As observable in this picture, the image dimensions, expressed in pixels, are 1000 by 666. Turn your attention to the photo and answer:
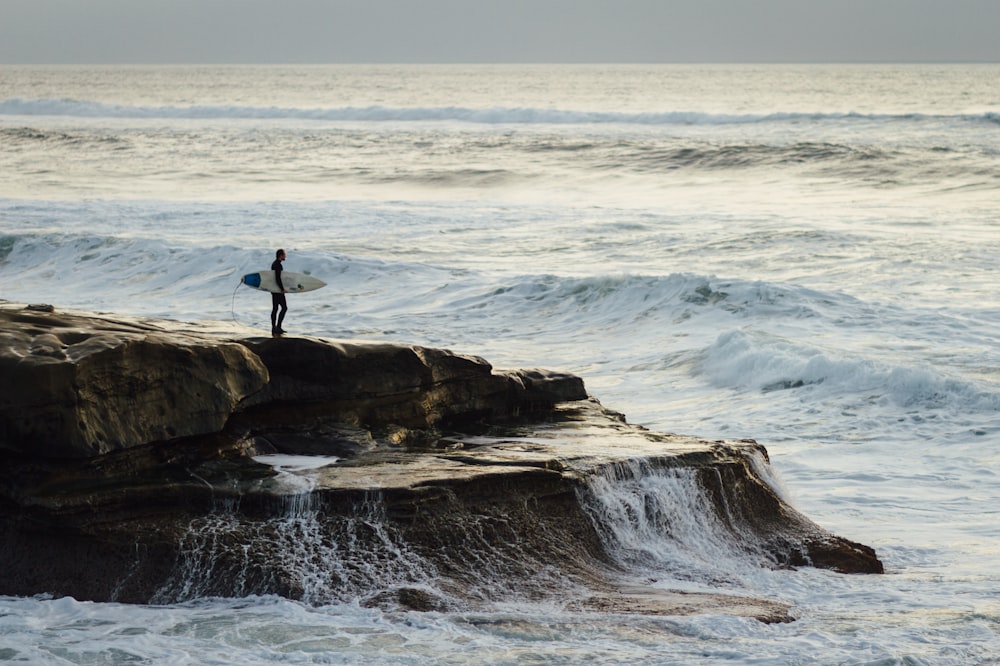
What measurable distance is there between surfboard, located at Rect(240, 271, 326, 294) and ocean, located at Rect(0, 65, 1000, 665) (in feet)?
10.3

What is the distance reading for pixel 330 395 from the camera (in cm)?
981

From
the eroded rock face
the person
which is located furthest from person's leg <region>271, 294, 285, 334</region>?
the eroded rock face

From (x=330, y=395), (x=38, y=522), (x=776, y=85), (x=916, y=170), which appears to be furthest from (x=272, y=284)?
(x=776, y=85)

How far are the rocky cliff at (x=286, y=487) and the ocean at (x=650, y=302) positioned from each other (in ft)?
0.88

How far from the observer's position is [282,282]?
1055cm

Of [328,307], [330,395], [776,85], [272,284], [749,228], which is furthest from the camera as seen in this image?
[776,85]

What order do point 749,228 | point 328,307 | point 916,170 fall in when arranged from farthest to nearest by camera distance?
point 916,170
point 749,228
point 328,307

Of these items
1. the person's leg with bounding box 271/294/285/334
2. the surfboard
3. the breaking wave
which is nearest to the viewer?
the person's leg with bounding box 271/294/285/334

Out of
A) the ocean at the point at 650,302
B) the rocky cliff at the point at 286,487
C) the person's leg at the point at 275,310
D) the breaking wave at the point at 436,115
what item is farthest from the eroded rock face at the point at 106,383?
the breaking wave at the point at 436,115

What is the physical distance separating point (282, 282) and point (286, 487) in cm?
246

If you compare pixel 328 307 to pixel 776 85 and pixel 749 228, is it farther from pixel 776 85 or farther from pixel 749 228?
pixel 776 85

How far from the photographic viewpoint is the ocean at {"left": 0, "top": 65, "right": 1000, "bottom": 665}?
7.95 m

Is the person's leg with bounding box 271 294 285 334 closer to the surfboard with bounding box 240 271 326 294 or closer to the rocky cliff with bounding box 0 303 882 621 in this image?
the surfboard with bounding box 240 271 326 294

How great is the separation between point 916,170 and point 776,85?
8544 cm
